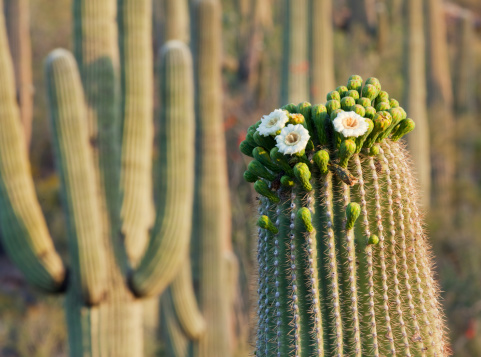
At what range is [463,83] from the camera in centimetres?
1272

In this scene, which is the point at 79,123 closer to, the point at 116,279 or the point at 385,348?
the point at 116,279

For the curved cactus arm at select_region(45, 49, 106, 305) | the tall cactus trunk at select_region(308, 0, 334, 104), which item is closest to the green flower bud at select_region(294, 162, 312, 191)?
the curved cactus arm at select_region(45, 49, 106, 305)

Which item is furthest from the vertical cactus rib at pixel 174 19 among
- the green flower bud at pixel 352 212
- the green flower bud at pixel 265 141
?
the green flower bud at pixel 352 212

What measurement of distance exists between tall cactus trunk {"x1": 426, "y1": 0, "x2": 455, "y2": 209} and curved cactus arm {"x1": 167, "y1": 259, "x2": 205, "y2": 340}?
642 cm

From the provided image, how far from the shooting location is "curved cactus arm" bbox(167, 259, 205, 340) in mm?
6109

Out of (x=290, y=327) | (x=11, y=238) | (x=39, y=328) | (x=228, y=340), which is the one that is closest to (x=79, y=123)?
(x=11, y=238)

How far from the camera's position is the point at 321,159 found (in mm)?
1924

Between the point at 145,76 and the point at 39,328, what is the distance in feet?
22.0

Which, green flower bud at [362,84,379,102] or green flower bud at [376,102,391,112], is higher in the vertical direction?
green flower bud at [362,84,379,102]

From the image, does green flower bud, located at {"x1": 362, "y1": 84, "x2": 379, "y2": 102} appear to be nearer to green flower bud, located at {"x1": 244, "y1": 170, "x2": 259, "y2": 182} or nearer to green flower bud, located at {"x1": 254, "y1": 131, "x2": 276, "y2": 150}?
green flower bud, located at {"x1": 254, "y1": 131, "x2": 276, "y2": 150}

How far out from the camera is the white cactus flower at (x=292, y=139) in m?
1.90

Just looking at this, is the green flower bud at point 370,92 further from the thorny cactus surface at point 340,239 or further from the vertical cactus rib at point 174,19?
the vertical cactus rib at point 174,19

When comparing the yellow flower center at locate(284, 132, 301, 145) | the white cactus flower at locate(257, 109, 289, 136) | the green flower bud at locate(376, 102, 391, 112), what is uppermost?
the green flower bud at locate(376, 102, 391, 112)

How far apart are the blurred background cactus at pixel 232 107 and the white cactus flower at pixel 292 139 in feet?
0.68
